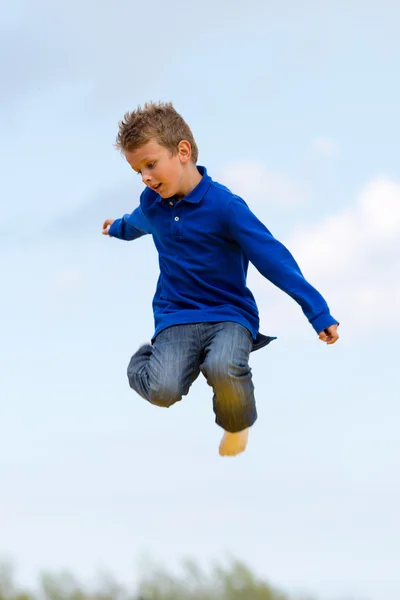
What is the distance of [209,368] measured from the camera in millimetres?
6680

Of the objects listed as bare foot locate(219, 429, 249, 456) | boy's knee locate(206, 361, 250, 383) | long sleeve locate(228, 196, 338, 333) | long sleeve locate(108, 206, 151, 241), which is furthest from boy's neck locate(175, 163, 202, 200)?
bare foot locate(219, 429, 249, 456)

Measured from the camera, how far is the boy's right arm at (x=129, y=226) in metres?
7.36

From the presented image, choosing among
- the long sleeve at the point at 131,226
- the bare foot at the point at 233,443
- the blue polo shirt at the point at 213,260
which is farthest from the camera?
the long sleeve at the point at 131,226

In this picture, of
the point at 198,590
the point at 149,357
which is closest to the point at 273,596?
the point at 198,590

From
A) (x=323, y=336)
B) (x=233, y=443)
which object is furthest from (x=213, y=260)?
(x=233, y=443)

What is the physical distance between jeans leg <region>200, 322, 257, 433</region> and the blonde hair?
49.5 inches

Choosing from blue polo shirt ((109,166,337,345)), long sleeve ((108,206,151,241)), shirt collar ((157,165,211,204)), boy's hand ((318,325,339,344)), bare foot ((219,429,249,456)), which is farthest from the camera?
long sleeve ((108,206,151,241))

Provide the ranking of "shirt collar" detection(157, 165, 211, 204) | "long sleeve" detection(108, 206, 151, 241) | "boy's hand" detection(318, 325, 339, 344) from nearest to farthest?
1. "boy's hand" detection(318, 325, 339, 344)
2. "shirt collar" detection(157, 165, 211, 204)
3. "long sleeve" detection(108, 206, 151, 241)

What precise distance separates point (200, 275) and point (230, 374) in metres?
0.74

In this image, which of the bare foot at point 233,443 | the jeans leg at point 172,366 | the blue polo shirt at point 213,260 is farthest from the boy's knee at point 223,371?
the bare foot at point 233,443

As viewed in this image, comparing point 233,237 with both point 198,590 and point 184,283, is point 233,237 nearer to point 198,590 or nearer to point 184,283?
point 184,283

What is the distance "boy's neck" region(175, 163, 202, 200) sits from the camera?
6.83 m

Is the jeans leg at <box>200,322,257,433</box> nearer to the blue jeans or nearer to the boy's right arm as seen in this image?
the blue jeans

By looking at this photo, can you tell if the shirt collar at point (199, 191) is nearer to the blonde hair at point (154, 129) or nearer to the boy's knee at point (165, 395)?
the blonde hair at point (154, 129)
